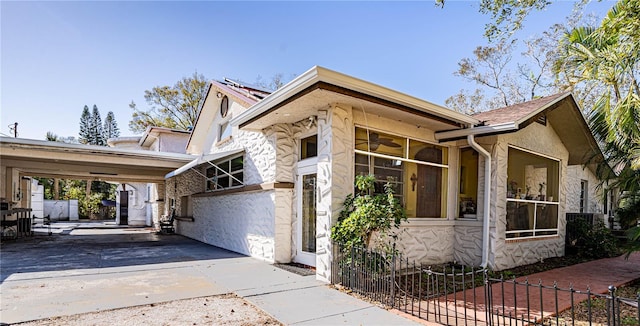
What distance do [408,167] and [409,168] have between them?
0.04m

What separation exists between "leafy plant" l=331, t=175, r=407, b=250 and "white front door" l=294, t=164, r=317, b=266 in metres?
1.64

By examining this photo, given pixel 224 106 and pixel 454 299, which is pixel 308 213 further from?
pixel 224 106

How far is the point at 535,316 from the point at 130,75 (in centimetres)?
1314

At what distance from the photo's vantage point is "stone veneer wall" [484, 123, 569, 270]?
8023 millimetres

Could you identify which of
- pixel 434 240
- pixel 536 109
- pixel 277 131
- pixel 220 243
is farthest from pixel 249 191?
pixel 536 109

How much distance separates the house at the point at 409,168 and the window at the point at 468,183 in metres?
0.03

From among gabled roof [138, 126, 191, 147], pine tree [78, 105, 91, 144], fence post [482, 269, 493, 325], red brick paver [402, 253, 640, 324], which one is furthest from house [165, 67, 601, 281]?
pine tree [78, 105, 91, 144]

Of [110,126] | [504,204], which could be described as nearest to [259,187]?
[504,204]

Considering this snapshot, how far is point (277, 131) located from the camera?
859 centimetres

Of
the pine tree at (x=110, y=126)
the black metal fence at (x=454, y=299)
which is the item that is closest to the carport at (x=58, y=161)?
the black metal fence at (x=454, y=299)

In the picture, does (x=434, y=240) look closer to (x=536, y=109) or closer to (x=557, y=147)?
(x=536, y=109)

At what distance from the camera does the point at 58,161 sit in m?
13.6

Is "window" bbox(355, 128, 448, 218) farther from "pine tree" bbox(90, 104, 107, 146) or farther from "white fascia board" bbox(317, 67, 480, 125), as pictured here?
"pine tree" bbox(90, 104, 107, 146)

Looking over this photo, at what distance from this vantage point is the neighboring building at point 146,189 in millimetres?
19484
